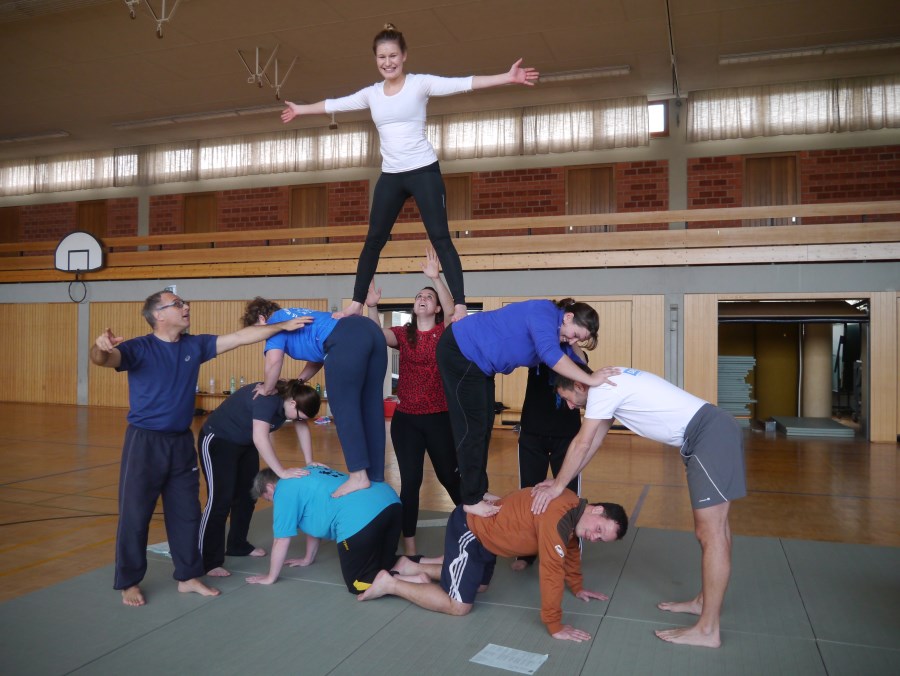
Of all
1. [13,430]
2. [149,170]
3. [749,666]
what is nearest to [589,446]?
[749,666]

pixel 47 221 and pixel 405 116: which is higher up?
pixel 47 221

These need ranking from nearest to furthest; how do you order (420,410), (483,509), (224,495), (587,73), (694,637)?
(694,637), (483,509), (224,495), (420,410), (587,73)

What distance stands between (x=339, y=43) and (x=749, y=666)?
10.4 metres

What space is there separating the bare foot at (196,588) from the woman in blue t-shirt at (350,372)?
0.85 meters

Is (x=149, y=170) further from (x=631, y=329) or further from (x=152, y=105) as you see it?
(x=631, y=329)

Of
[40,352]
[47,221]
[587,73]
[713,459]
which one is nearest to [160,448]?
[713,459]

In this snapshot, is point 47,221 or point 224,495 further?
point 47,221

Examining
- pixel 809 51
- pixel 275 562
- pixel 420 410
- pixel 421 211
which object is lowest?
pixel 275 562

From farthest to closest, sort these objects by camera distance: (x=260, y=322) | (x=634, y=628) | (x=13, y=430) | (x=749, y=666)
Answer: (x=13, y=430)
(x=260, y=322)
(x=634, y=628)
(x=749, y=666)

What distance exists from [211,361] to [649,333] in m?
8.42

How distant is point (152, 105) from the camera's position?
1390cm

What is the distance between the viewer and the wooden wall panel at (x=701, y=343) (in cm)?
1088

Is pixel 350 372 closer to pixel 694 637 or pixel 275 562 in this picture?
pixel 275 562

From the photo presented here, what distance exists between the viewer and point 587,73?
11906mm
